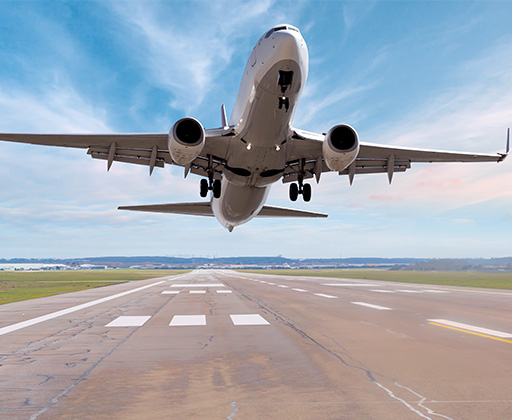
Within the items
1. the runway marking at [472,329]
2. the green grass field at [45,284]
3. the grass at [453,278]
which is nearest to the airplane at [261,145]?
the runway marking at [472,329]

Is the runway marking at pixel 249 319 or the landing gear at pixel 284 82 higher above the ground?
the landing gear at pixel 284 82

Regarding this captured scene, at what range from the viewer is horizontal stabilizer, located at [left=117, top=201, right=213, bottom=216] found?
83.0 feet

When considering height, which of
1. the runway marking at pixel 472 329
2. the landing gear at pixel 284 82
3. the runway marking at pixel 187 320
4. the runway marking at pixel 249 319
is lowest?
the runway marking at pixel 187 320

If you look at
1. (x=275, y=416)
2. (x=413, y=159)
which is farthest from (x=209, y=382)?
(x=413, y=159)

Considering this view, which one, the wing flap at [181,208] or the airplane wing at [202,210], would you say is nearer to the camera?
the wing flap at [181,208]

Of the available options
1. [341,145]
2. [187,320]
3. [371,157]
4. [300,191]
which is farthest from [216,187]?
[187,320]

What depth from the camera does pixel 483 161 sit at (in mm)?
20031

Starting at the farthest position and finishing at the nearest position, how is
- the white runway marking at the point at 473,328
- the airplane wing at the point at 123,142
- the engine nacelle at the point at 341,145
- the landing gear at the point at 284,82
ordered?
the airplane wing at the point at 123,142 → the engine nacelle at the point at 341,145 → the landing gear at the point at 284,82 → the white runway marking at the point at 473,328

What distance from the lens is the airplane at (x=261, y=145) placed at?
1312 centimetres

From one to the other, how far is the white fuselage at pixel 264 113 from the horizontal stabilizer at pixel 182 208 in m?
6.47

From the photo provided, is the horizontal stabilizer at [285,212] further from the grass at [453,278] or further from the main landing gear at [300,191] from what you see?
the grass at [453,278]

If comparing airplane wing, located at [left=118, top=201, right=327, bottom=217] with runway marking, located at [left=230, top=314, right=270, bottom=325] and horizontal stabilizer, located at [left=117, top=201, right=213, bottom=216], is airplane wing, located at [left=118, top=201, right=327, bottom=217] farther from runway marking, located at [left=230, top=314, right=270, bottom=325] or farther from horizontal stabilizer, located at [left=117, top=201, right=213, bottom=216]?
runway marking, located at [left=230, top=314, right=270, bottom=325]

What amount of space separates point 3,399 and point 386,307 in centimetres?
1496

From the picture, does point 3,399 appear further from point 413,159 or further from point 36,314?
point 413,159
